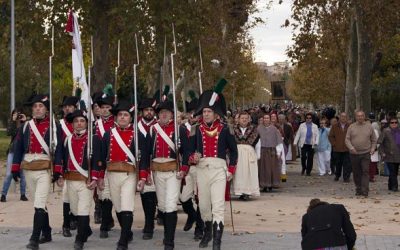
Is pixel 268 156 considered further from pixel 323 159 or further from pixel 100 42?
pixel 100 42

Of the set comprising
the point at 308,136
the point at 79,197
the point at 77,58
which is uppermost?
the point at 77,58

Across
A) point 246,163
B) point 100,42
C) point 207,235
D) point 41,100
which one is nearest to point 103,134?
point 41,100

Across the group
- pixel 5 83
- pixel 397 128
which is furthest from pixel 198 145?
pixel 5 83

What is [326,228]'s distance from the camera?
8.23 m

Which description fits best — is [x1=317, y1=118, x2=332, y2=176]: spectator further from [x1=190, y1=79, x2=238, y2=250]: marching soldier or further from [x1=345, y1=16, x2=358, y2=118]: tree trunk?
[x1=190, y1=79, x2=238, y2=250]: marching soldier

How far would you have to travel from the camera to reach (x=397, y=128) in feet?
67.4

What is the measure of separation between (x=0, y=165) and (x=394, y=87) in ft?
112

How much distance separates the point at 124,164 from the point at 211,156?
3.65 ft

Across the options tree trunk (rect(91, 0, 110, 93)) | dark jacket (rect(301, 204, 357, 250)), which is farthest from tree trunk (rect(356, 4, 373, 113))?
dark jacket (rect(301, 204, 357, 250))

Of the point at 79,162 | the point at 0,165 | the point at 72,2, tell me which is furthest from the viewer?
A: the point at 0,165

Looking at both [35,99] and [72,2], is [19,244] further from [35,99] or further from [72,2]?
[72,2]

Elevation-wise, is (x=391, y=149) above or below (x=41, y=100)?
below

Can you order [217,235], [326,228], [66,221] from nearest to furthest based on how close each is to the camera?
1. [326,228]
2. [217,235]
3. [66,221]

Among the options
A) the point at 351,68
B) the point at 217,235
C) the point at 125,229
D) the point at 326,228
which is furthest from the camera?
the point at 351,68
